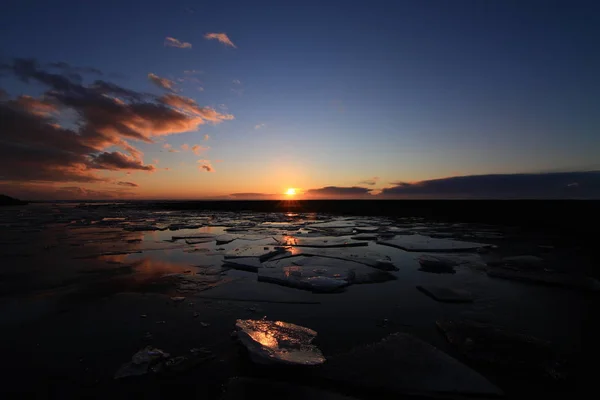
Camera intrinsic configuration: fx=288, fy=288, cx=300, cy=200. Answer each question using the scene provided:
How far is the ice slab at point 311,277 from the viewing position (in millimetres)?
5383

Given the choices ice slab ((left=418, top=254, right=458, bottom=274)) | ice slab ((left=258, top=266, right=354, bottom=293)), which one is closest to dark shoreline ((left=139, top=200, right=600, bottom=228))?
ice slab ((left=418, top=254, right=458, bottom=274))

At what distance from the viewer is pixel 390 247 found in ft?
32.9

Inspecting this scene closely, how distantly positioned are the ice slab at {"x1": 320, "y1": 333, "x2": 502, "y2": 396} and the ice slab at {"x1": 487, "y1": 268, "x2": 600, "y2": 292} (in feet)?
13.7

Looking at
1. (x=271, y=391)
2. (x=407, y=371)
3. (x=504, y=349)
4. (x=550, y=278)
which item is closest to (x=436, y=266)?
(x=550, y=278)

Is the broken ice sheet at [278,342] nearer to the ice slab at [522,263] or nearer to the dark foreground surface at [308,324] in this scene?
the dark foreground surface at [308,324]

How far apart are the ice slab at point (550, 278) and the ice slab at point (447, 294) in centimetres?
169

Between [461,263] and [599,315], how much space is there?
3.33 metres

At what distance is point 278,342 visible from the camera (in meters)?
3.29

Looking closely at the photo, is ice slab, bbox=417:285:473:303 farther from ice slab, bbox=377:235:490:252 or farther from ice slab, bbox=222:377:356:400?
ice slab, bbox=377:235:490:252

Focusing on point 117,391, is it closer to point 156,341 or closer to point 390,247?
point 156,341

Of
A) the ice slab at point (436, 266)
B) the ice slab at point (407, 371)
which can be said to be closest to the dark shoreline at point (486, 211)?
the ice slab at point (436, 266)

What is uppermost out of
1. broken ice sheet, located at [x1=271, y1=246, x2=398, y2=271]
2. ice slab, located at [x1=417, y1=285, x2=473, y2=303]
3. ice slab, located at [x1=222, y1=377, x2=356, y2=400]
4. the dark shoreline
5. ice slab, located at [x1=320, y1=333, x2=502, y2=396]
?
the dark shoreline

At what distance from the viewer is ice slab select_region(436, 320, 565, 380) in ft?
9.29

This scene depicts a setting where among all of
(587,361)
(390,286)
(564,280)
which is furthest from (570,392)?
(564,280)
